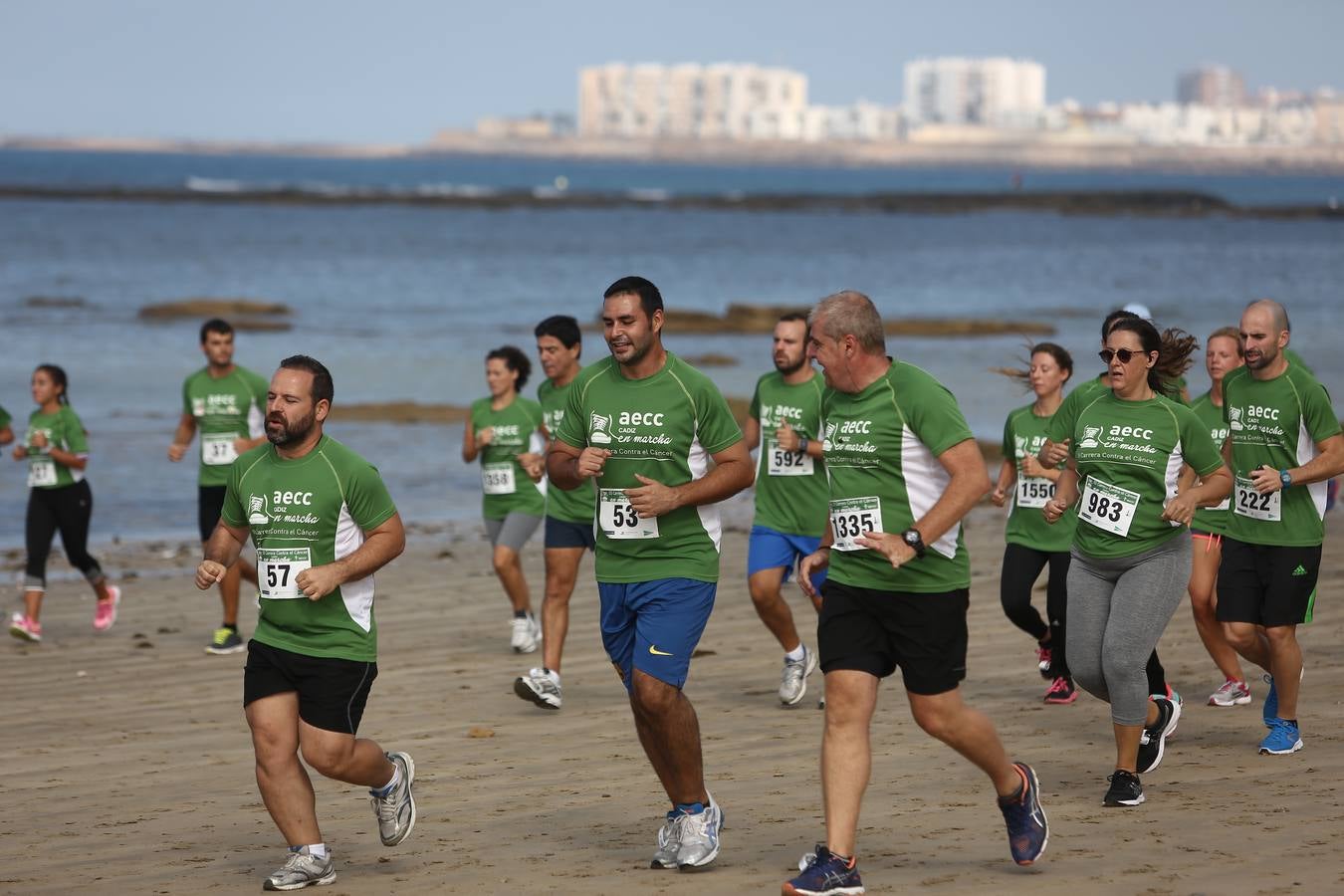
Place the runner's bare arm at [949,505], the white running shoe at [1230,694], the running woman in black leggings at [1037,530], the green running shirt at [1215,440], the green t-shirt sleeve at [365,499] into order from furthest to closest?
the running woman in black leggings at [1037,530] < the white running shoe at [1230,694] < the green running shirt at [1215,440] < the green t-shirt sleeve at [365,499] < the runner's bare arm at [949,505]

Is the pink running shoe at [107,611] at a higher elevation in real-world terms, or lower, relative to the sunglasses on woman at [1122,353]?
lower

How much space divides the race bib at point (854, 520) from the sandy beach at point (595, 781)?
114cm

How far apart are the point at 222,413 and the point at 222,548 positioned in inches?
206

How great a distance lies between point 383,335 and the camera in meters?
38.2

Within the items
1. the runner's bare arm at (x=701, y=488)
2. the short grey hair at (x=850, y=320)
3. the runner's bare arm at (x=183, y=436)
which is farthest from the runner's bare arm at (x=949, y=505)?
the runner's bare arm at (x=183, y=436)

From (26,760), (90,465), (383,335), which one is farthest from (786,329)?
(383,335)

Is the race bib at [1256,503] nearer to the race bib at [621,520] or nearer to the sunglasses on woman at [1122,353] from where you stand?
the sunglasses on woman at [1122,353]

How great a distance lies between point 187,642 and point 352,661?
219 inches

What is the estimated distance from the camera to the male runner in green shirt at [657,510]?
245 inches

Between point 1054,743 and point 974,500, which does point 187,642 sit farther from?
point 974,500

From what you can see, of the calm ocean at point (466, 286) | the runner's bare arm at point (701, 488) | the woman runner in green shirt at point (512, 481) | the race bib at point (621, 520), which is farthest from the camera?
the calm ocean at point (466, 286)

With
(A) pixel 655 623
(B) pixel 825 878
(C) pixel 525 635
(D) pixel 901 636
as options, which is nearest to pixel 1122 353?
(D) pixel 901 636

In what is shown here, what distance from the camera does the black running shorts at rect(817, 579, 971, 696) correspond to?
5.80 metres

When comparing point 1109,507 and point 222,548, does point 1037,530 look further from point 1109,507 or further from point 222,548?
point 222,548
